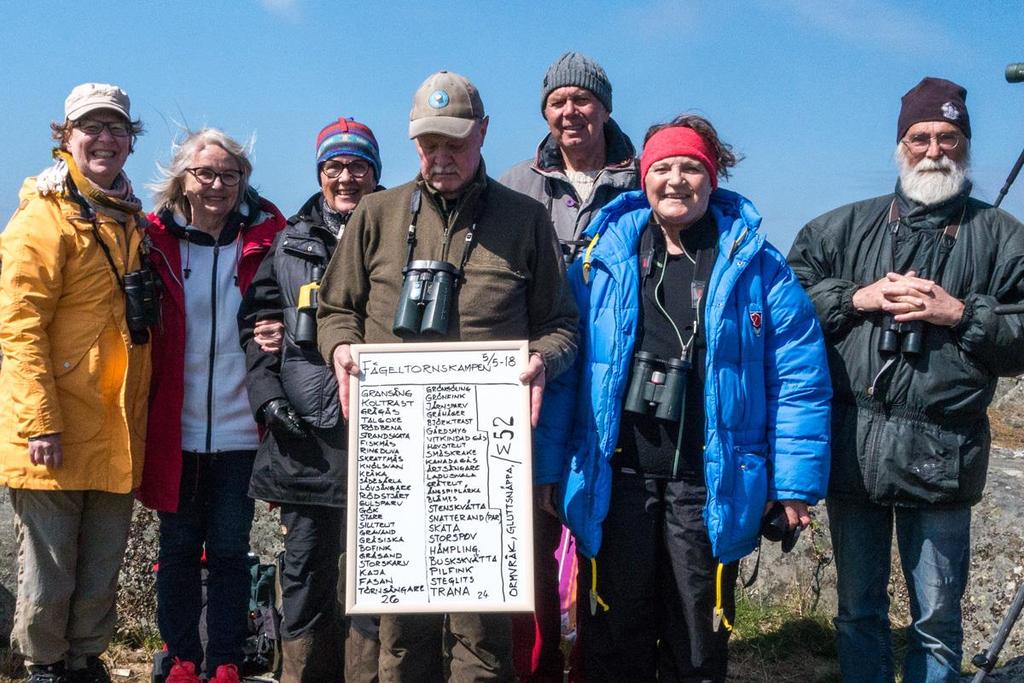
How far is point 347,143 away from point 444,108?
986 mm

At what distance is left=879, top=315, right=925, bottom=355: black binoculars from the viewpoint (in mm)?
4172

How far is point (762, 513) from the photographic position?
13.5 ft

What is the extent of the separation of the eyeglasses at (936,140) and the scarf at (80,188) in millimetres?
3595

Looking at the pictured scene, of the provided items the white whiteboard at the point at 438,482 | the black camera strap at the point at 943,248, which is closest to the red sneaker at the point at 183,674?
the white whiteboard at the point at 438,482

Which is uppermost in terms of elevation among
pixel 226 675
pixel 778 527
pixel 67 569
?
pixel 778 527

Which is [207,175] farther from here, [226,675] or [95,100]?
[226,675]

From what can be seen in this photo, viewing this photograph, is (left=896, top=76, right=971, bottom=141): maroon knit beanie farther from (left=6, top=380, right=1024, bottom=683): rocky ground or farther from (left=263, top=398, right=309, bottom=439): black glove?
(left=263, top=398, right=309, bottom=439): black glove

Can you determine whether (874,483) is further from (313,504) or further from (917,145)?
(313,504)

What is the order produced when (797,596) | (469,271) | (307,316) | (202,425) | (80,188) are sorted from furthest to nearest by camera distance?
(797,596), (202,425), (80,188), (307,316), (469,271)

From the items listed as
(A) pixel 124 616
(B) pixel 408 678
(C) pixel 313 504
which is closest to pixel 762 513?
(B) pixel 408 678

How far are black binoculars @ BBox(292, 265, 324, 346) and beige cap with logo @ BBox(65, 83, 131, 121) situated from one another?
133cm

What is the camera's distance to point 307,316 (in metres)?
4.45

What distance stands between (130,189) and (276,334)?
1109 mm

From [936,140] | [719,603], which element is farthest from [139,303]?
[936,140]
